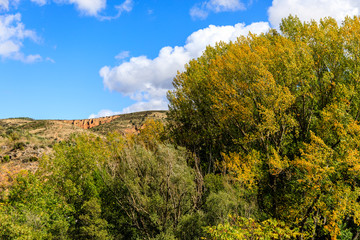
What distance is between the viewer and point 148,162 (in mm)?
22984

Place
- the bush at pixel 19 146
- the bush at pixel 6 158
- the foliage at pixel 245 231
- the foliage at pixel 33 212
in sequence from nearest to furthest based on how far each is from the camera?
the foliage at pixel 245 231, the foliage at pixel 33 212, the bush at pixel 6 158, the bush at pixel 19 146

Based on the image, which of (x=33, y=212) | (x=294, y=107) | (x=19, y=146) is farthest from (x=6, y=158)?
(x=294, y=107)

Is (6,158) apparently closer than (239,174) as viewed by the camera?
No

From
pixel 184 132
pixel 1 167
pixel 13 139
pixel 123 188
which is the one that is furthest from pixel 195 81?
pixel 13 139

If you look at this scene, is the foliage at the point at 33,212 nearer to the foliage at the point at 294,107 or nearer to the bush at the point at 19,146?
the foliage at the point at 294,107

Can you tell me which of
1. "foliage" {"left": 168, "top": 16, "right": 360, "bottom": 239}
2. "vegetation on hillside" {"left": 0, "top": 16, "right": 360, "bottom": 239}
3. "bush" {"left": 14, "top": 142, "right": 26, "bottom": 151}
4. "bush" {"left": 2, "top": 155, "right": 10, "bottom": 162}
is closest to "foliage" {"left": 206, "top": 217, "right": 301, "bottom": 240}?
"vegetation on hillside" {"left": 0, "top": 16, "right": 360, "bottom": 239}

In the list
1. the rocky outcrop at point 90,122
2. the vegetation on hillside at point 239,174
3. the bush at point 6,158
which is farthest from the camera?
the rocky outcrop at point 90,122

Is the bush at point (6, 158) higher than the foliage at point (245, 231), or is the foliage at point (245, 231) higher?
the bush at point (6, 158)

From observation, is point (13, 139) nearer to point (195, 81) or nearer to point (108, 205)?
point (108, 205)

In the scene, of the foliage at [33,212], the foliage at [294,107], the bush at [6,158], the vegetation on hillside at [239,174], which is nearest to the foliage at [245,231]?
the vegetation on hillside at [239,174]

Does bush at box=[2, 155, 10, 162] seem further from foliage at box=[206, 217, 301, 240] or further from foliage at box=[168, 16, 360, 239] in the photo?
foliage at box=[206, 217, 301, 240]

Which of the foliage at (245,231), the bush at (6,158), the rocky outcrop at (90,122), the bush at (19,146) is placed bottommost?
the foliage at (245,231)

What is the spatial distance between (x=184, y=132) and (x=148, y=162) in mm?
12067

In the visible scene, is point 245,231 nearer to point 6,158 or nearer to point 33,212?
point 33,212
